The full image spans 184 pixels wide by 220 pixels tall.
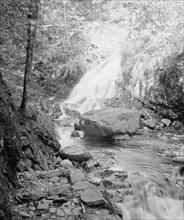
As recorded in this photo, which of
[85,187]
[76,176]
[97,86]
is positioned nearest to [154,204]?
[85,187]

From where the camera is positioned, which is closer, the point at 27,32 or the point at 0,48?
the point at 0,48

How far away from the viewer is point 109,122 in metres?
11.2

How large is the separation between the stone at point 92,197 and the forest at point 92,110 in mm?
19

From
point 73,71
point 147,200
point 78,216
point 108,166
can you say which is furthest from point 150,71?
point 78,216

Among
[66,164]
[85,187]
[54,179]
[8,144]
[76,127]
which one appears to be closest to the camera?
[8,144]

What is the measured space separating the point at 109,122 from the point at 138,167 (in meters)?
3.34

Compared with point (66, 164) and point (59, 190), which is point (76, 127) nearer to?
point (66, 164)

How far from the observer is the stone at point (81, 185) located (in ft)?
18.7

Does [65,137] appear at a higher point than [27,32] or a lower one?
lower

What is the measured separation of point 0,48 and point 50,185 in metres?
3.38

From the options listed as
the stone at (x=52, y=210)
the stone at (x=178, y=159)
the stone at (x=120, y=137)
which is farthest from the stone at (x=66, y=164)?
the stone at (x=120, y=137)

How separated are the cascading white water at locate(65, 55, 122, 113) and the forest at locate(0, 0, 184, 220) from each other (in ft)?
0.24

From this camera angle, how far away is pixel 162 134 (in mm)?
11758

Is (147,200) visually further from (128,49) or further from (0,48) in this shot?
(128,49)
